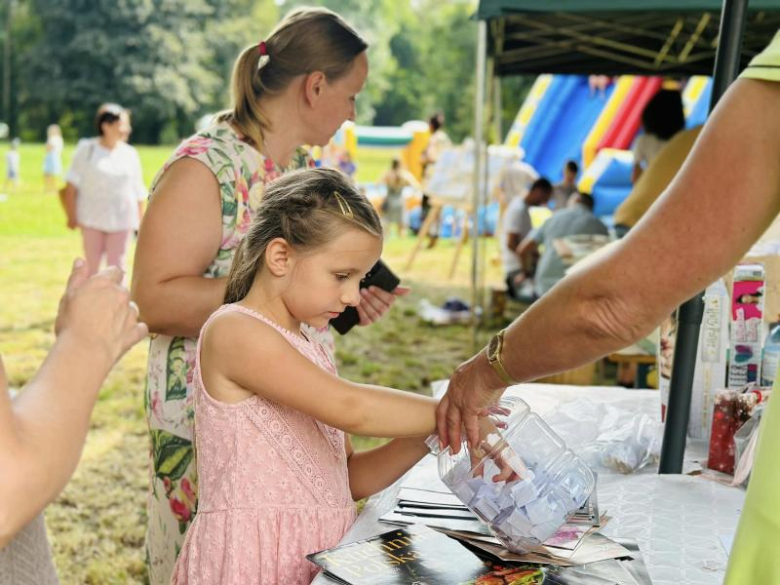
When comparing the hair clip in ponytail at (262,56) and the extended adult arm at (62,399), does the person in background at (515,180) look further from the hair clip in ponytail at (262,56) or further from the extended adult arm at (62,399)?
the extended adult arm at (62,399)

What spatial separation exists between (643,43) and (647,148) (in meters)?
1.23

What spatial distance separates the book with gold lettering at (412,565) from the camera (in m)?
1.28

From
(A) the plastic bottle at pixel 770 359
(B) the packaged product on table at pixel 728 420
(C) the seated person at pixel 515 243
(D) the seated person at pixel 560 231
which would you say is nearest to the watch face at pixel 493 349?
(B) the packaged product on table at pixel 728 420

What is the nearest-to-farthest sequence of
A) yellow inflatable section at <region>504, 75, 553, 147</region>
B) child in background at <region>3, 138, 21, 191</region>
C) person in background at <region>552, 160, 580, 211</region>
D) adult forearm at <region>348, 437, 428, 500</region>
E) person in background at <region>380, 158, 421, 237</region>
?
adult forearm at <region>348, 437, 428, 500</region> < person in background at <region>552, 160, 580, 211</region> < person in background at <region>380, 158, 421, 237</region> < yellow inflatable section at <region>504, 75, 553, 147</region> < child in background at <region>3, 138, 21, 191</region>

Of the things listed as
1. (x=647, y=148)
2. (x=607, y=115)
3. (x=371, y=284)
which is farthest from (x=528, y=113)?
(x=371, y=284)

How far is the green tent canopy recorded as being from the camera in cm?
461

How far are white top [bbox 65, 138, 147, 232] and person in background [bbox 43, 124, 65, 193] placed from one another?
10.2m

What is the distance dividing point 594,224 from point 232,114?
15.4 feet

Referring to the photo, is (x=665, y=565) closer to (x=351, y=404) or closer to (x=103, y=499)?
(x=351, y=404)

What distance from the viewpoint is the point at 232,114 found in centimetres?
227

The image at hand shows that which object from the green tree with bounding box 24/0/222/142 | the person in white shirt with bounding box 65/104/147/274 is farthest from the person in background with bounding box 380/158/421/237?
the green tree with bounding box 24/0/222/142

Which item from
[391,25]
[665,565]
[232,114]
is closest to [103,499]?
[232,114]

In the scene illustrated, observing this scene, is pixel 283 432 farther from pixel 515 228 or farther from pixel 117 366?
pixel 515 228

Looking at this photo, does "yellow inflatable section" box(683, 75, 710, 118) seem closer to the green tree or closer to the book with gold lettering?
the book with gold lettering
